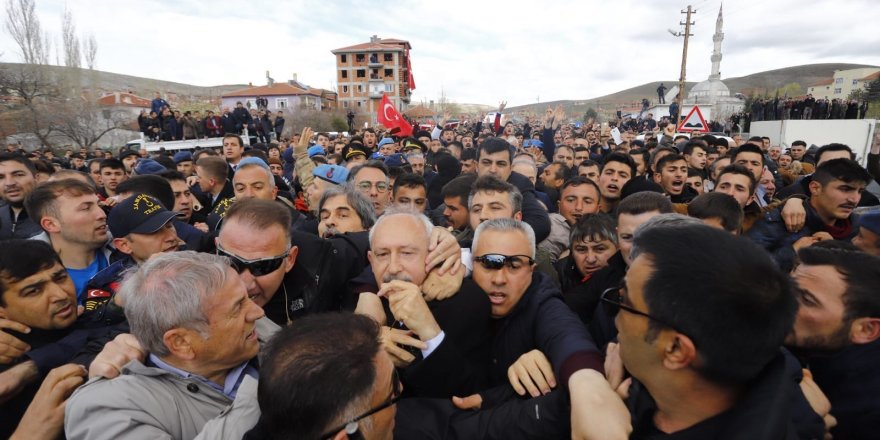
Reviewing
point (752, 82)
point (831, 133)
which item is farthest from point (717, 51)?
point (752, 82)

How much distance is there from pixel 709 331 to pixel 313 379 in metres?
1.14

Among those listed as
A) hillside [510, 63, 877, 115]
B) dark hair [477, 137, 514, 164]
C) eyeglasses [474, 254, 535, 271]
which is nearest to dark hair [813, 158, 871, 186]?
dark hair [477, 137, 514, 164]

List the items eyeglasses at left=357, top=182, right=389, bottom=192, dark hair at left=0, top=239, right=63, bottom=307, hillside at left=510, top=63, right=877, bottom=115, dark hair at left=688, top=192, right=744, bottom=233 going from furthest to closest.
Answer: hillside at left=510, top=63, right=877, bottom=115, eyeglasses at left=357, top=182, right=389, bottom=192, dark hair at left=688, top=192, right=744, bottom=233, dark hair at left=0, top=239, right=63, bottom=307

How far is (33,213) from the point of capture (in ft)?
10.5

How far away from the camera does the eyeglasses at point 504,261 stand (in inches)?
96.3

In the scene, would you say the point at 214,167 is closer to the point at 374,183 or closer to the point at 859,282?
the point at 374,183

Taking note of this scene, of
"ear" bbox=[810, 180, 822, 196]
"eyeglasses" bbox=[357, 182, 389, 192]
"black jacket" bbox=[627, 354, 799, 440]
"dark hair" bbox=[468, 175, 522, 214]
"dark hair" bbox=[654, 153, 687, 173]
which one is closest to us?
"black jacket" bbox=[627, 354, 799, 440]

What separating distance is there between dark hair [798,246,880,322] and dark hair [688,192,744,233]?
1.35 metres

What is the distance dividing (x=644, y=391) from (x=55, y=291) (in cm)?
287

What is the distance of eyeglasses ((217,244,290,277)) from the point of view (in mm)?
2320

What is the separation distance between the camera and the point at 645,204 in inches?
123

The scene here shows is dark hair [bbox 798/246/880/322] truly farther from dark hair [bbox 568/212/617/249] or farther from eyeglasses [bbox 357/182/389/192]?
eyeglasses [bbox 357/182/389/192]

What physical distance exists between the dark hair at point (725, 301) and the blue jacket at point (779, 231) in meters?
3.30

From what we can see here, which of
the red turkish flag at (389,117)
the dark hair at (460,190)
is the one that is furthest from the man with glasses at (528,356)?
the red turkish flag at (389,117)
